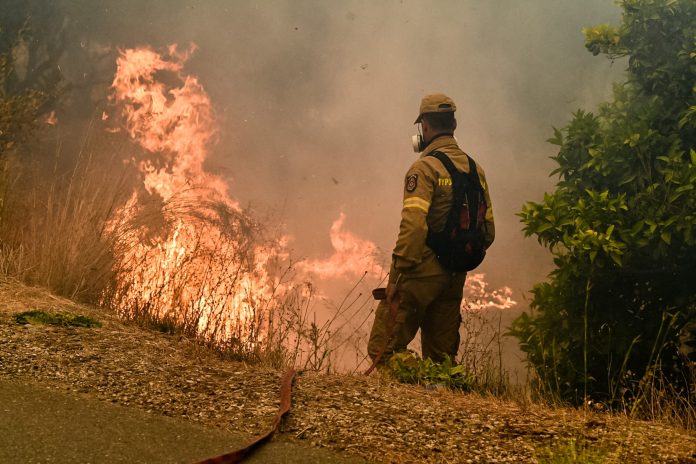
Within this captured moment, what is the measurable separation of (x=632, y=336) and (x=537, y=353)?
32.6 inches

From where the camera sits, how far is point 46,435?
11.0 feet

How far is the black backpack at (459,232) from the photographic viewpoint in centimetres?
574

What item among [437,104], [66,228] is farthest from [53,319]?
[437,104]

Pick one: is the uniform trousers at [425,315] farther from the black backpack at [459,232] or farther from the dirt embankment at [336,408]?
the dirt embankment at [336,408]

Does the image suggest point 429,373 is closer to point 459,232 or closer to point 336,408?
point 459,232

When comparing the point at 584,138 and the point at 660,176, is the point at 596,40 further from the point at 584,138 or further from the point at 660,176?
the point at 660,176

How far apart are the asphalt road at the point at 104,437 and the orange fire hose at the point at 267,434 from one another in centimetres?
6

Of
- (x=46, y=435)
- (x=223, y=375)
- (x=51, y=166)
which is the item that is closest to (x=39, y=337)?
(x=223, y=375)

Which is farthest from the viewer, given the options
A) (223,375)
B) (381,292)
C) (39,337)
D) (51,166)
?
(51,166)

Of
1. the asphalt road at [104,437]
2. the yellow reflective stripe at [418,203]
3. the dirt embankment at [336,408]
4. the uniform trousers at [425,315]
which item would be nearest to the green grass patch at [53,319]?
the dirt embankment at [336,408]

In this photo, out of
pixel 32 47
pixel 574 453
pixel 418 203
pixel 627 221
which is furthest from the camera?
pixel 32 47

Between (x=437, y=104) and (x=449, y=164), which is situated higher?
(x=437, y=104)

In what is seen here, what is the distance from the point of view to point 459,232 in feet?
18.9

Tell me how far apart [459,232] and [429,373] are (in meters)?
1.20
